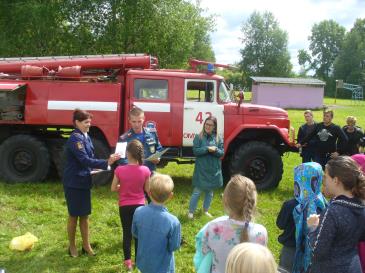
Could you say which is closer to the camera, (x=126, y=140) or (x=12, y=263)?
(x=12, y=263)

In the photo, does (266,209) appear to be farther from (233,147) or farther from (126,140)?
(126,140)

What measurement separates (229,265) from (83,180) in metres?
3.15

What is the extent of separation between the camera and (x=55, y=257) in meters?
5.01

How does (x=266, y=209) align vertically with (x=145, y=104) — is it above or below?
below

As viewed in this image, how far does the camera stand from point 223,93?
27.1ft

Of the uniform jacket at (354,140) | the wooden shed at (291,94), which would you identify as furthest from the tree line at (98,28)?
the wooden shed at (291,94)

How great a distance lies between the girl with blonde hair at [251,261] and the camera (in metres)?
1.82

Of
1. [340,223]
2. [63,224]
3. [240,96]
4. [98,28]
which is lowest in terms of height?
[63,224]

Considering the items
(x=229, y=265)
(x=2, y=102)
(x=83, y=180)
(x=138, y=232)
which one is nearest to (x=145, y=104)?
(x=2, y=102)

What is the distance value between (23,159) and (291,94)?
129 ft

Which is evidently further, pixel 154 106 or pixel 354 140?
pixel 354 140

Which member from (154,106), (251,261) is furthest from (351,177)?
(154,106)

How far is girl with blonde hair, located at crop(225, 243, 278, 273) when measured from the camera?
5.98ft

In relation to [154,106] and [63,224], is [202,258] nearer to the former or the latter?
[63,224]
